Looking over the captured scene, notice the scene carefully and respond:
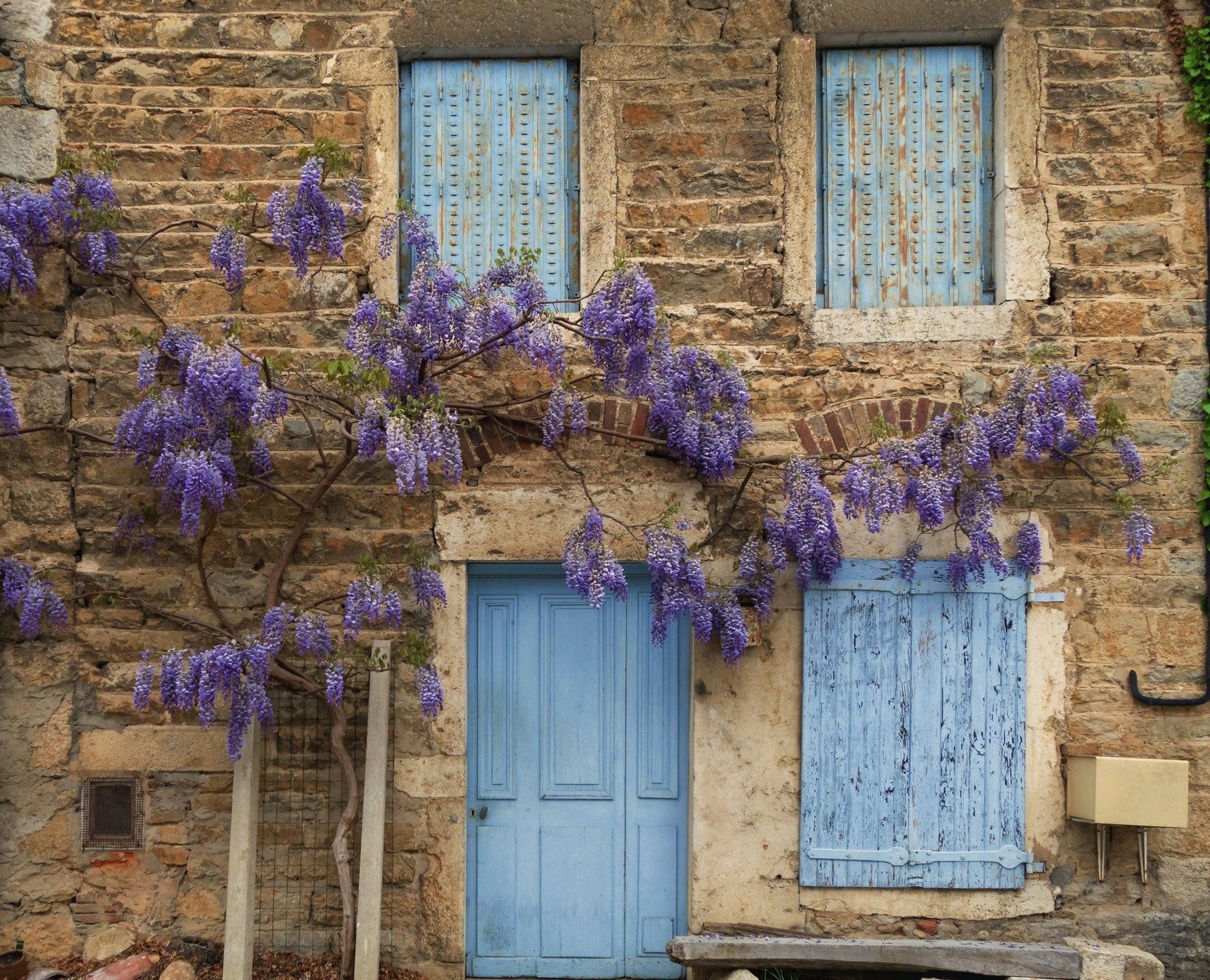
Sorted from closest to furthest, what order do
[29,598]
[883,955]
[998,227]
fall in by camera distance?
[883,955]
[29,598]
[998,227]

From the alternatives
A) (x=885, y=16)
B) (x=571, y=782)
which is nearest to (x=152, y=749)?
(x=571, y=782)

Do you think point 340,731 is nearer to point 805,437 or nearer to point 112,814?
point 112,814

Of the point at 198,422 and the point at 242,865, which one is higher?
the point at 198,422

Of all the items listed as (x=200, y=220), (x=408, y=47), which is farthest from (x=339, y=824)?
(x=408, y=47)

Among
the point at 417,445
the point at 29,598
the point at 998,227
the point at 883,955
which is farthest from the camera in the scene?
the point at 998,227

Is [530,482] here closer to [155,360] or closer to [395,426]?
[395,426]

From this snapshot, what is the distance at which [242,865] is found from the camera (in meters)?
3.73

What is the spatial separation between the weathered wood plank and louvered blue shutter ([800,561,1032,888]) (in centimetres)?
27

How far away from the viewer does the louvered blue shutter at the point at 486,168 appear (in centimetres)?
418

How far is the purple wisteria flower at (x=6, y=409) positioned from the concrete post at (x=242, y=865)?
1522 millimetres

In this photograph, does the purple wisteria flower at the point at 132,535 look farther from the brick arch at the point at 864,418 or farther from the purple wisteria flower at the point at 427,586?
the brick arch at the point at 864,418

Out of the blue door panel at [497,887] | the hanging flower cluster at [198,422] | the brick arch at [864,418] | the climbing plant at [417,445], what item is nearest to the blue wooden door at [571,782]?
the blue door panel at [497,887]

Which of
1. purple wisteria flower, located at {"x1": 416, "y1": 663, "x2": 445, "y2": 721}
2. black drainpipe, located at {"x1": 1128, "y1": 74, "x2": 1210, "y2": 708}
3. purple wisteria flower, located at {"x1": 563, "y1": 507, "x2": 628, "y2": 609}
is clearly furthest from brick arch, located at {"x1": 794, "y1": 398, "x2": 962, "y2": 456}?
purple wisteria flower, located at {"x1": 416, "y1": 663, "x2": 445, "y2": 721}

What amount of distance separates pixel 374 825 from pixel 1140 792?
289cm
